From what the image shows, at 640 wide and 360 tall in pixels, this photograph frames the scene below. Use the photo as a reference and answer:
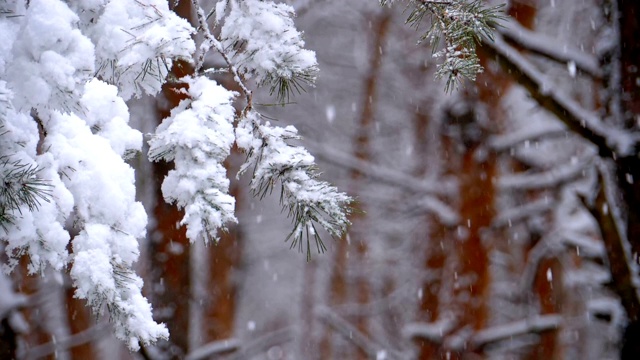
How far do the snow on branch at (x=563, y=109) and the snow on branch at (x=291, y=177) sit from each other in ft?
7.90

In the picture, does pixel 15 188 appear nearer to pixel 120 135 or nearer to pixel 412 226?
pixel 120 135

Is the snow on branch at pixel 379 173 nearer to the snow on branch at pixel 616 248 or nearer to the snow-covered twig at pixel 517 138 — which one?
the snow-covered twig at pixel 517 138

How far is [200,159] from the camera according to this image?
1.30 m

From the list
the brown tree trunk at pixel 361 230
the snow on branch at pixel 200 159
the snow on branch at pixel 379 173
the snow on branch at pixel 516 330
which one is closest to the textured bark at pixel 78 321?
the snow on branch at pixel 379 173

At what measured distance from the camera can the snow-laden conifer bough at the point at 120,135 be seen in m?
1.17

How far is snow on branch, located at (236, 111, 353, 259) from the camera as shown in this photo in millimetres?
1355

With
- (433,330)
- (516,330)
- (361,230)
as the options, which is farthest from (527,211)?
(361,230)

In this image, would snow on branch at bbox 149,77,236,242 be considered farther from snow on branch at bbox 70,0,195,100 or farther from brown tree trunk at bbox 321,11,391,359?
brown tree trunk at bbox 321,11,391,359

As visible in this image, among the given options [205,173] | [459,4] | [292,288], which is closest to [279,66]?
[205,173]

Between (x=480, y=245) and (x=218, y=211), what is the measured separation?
607 centimetres

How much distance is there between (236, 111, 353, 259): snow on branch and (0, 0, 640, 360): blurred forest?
2.46 meters

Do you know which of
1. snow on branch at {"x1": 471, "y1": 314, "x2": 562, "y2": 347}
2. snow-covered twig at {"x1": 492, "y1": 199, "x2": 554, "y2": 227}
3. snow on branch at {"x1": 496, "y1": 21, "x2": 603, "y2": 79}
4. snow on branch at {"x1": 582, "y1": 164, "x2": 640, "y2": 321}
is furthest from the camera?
snow-covered twig at {"x1": 492, "y1": 199, "x2": 554, "y2": 227}

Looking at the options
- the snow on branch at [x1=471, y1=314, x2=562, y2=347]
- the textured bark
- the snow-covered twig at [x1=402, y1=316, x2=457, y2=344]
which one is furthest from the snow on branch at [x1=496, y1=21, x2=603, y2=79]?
the textured bark

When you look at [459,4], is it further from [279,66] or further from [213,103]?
[213,103]
